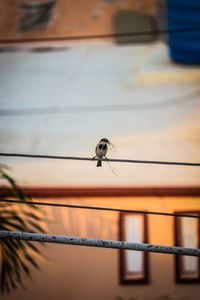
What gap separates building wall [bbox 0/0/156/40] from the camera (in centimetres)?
1218

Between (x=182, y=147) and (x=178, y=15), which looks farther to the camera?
(x=178, y=15)

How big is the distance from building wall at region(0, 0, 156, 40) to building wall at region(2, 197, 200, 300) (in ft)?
21.9

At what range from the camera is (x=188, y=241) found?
6172 mm

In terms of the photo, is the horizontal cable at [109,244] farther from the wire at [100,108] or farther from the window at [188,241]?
the wire at [100,108]

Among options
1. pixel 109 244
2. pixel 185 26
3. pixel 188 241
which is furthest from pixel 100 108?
pixel 109 244

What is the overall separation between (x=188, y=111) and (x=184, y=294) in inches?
134

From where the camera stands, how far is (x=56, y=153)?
24.7ft

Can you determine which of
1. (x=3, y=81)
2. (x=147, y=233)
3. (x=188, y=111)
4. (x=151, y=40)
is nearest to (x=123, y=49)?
(x=151, y=40)

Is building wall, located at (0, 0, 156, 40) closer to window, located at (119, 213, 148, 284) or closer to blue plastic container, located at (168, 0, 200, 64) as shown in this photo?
blue plastic container, located at (168, 0, 200, 64)

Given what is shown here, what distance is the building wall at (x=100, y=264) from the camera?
6.07 metres

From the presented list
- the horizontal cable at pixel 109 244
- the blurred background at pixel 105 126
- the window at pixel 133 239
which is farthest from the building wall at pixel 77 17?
the horizontal cable at pixel 109 244

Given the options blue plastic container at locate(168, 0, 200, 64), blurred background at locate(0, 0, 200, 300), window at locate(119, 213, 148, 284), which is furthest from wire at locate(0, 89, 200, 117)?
window at locate(119, 213, 148, 284)

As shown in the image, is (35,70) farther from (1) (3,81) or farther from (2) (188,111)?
(2) (188,111)

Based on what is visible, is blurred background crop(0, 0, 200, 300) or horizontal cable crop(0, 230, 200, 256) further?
blurred background crop(0, 0, 200, 300)
